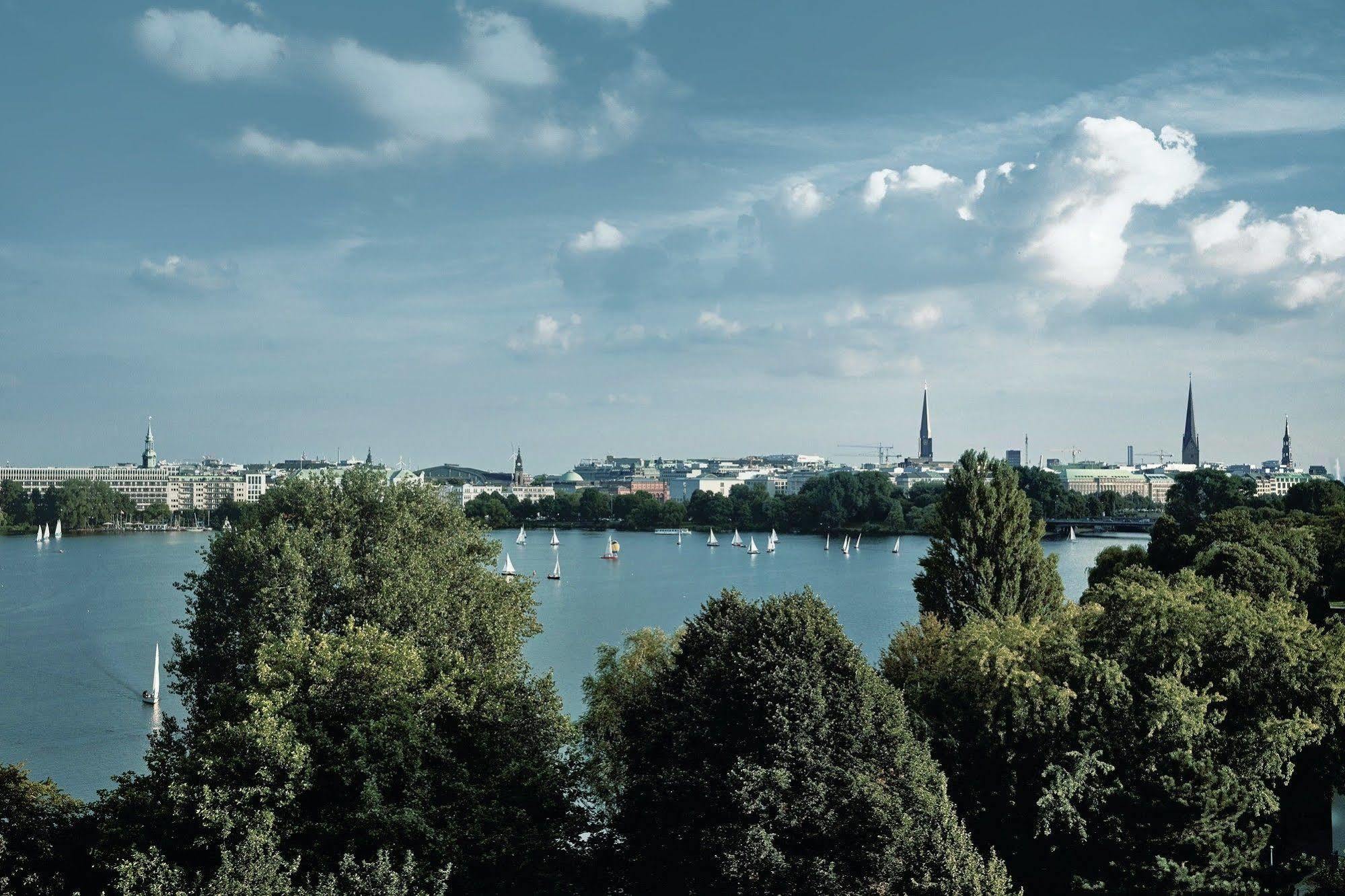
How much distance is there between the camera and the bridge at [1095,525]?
3625 inches

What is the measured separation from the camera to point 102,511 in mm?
108750

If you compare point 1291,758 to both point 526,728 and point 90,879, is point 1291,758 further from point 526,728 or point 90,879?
point 90,879

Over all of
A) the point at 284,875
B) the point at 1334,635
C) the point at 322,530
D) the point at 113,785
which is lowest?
the point at 113,785

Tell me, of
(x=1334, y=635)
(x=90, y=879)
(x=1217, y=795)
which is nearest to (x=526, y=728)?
(x=90, y=879)

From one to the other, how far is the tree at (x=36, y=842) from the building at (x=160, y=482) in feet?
424

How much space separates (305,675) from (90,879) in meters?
2.62

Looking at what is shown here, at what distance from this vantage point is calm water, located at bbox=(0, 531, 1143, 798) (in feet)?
84.0

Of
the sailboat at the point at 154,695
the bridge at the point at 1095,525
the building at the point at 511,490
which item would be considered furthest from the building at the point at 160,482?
the sailboat at the point at 154,695

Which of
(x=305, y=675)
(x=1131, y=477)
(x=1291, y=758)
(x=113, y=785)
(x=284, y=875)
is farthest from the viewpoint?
(x=1131, y=477)

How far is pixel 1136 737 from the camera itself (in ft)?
44.2

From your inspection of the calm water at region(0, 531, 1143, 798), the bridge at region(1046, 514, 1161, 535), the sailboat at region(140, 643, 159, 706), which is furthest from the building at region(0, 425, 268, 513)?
the sailboat at region(140, 643, 159, 706)

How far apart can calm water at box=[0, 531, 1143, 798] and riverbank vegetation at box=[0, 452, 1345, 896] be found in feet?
30.0

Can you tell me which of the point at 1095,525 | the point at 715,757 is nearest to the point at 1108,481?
the point at 1095,525

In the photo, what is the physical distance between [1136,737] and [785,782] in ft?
16.7
